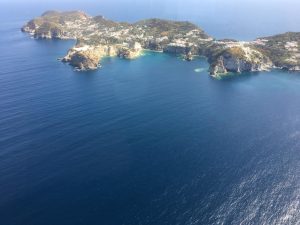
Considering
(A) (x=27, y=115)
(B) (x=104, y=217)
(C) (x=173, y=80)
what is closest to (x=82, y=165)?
(B) (x=104, y=217)

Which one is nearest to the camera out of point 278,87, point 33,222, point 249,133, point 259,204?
point 33,222

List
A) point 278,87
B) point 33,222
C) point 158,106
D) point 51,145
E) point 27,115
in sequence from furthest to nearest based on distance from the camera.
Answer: point 278,87 → point 158,106 → point 27,115 → point 51,145 → point 33,222

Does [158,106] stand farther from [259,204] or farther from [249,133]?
[259,204]

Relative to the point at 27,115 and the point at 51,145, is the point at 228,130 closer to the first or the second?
the point at 51,145

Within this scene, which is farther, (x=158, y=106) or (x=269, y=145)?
(x=158, y=106)

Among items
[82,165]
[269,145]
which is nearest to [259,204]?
[269,145]

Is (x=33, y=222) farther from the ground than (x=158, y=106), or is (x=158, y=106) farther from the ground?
(x=158, y=106)
